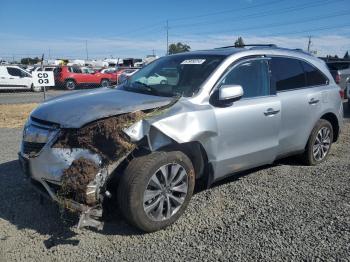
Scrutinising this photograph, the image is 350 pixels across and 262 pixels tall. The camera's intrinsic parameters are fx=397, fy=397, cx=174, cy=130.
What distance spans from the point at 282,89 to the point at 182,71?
4.48 feet

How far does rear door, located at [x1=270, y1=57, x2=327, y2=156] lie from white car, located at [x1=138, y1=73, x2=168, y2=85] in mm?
1390

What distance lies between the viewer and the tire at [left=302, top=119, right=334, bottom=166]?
5727mm

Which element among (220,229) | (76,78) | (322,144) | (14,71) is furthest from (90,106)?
(76,78)

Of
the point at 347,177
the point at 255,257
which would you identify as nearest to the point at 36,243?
the point at 255,257

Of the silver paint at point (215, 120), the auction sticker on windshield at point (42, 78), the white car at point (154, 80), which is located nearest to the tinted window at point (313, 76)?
the silver paint at point (215, 120)

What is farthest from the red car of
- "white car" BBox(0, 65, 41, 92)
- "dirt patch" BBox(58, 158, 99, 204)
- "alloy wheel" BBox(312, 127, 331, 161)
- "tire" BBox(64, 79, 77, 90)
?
"dirt patch" BBox(58, 158, 99, 204)

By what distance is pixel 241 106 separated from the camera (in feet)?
14.8

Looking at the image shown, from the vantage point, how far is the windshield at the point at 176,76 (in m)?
4.48

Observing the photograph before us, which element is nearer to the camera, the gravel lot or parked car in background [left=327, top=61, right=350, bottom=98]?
the gravel lot

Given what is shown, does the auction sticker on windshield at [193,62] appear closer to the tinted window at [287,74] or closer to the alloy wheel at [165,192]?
the tinted window at [287,74]

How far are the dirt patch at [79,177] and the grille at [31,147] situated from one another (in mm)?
482

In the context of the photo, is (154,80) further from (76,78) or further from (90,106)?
(76,78)

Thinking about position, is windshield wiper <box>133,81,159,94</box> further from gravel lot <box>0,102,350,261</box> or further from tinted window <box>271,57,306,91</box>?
tinted window <box>271,57,306,91</box>

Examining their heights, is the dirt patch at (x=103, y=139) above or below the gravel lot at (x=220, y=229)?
above
